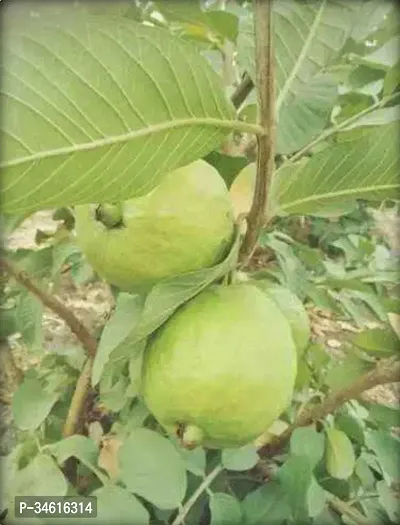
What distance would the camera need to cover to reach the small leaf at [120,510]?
79 centimetres

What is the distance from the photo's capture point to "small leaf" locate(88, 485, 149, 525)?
79cm

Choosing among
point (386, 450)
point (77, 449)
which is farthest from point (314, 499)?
point (77, 449)

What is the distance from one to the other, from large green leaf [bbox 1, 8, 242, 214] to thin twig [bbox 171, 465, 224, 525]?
0.43m

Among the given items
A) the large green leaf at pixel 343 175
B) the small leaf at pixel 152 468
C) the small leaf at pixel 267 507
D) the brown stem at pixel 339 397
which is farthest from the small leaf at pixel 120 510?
the large green leaf at pixel 343 175

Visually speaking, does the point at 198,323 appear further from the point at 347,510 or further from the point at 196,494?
the point at 347,510

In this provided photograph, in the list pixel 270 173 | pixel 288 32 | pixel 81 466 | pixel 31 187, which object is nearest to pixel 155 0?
pixel 288 32

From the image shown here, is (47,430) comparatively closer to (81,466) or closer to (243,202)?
(81,466)

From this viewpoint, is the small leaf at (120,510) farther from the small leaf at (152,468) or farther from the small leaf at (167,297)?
the small leaf at (167,297)

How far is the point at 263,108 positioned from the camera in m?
0.55

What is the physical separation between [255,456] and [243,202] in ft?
1.13

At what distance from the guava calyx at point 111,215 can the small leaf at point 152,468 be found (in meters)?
0.29

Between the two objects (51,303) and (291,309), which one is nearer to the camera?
(291,309)

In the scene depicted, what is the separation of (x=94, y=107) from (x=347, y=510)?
642mm

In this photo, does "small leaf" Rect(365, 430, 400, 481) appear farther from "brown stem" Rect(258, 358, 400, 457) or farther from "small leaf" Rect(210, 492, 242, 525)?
"small leaf" Rect(210, 492, 242, 525)
